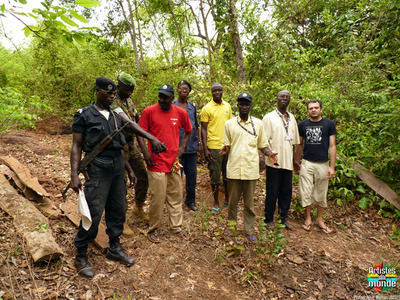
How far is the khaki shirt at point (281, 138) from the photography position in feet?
13.3

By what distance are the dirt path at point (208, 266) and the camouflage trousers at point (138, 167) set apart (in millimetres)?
507

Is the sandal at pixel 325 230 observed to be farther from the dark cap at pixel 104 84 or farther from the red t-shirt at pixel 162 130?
the dark cap at pixel 104 84

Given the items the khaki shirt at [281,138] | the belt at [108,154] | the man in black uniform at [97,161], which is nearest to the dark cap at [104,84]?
the man in black uniform at [97,161]

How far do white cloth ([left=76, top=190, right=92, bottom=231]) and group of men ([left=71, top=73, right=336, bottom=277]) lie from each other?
0.09m

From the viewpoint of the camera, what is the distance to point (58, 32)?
1.92 metres

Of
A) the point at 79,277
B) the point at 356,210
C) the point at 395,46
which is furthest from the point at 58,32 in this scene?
the point at 395,46

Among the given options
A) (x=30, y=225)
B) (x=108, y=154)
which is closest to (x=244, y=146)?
(x=108, y=154)

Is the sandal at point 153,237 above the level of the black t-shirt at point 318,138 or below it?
below

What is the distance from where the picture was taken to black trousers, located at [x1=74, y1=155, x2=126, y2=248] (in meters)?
2.75

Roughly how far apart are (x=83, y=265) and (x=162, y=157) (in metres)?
1.57

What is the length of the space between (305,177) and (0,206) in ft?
15.3

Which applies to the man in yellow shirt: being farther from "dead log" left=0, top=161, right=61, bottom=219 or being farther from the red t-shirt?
"dead log" left=0, top=161, right=61, bottom=219

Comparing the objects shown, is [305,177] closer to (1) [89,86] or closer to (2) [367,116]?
(2) [367,116]

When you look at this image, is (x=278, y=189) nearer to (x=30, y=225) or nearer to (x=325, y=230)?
(x=325, y=230)
